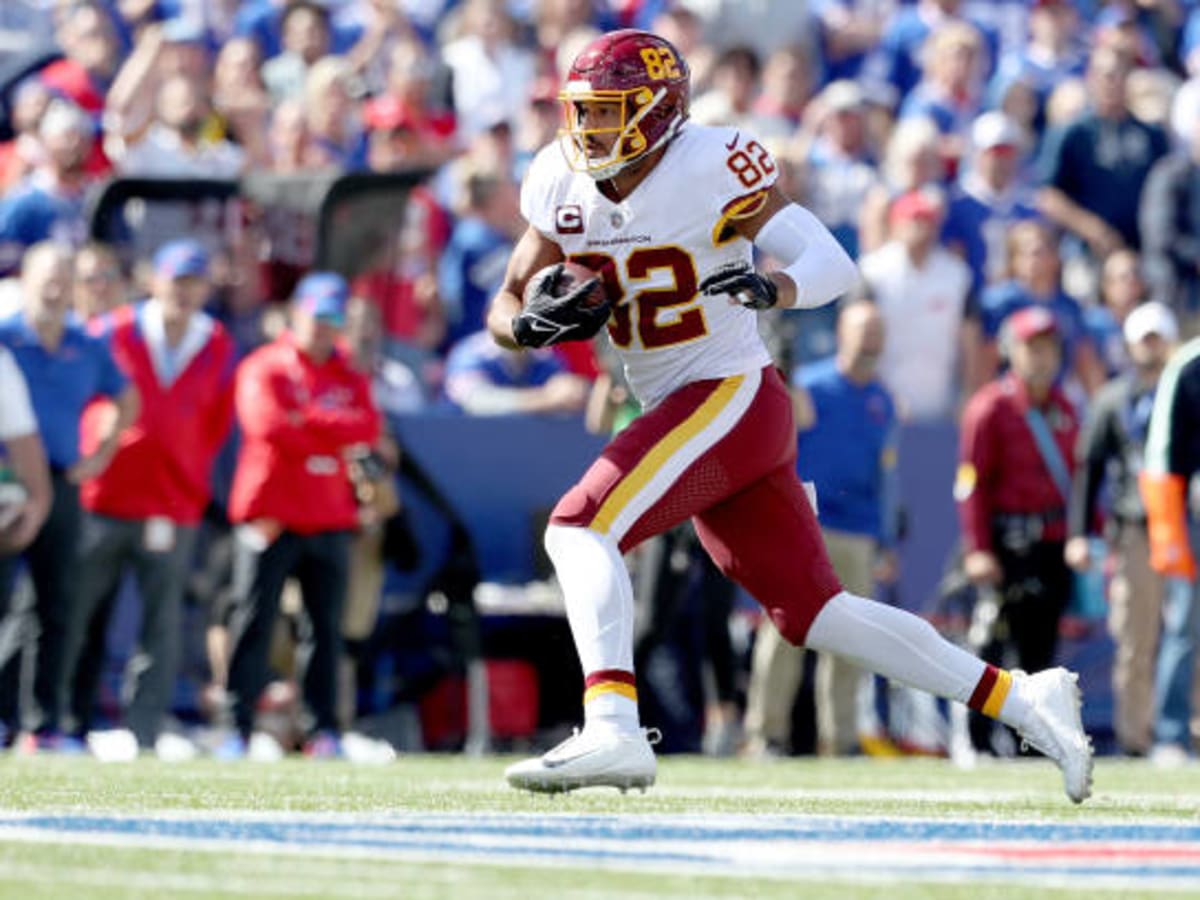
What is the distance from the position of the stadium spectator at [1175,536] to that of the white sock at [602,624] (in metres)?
4.61

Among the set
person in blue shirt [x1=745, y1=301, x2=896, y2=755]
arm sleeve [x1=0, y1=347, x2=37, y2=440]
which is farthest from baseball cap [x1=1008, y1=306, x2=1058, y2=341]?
arm sleeve [x1=0, y1=347, x2=37, y2=440]

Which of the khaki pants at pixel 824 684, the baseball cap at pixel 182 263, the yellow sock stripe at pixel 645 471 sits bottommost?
the khaki pants at pixel 824 684

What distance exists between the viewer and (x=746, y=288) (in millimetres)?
6977

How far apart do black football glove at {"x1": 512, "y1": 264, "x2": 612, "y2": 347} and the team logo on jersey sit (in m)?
0.21

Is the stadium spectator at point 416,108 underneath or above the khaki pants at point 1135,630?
above

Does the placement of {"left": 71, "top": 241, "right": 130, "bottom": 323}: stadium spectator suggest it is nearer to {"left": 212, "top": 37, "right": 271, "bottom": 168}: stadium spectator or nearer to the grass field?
{"left": 212, "top": 37, "right": 271, "bottom": 168}: stadium spectator

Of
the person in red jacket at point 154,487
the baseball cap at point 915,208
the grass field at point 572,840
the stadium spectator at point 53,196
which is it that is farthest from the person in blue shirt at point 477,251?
the grass field at point 572,840

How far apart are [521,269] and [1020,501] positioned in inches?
217

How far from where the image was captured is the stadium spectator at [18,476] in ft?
35.8

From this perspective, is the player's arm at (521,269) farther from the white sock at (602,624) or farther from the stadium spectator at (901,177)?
the stadium spectator at (901,177)

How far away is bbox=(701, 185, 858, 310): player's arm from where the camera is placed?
720cm

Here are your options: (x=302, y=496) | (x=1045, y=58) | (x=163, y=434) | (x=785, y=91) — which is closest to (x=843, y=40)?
(x=1045, y=58)

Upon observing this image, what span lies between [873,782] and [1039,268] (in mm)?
4888

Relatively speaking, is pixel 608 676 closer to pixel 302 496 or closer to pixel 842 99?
pixel 302 496
